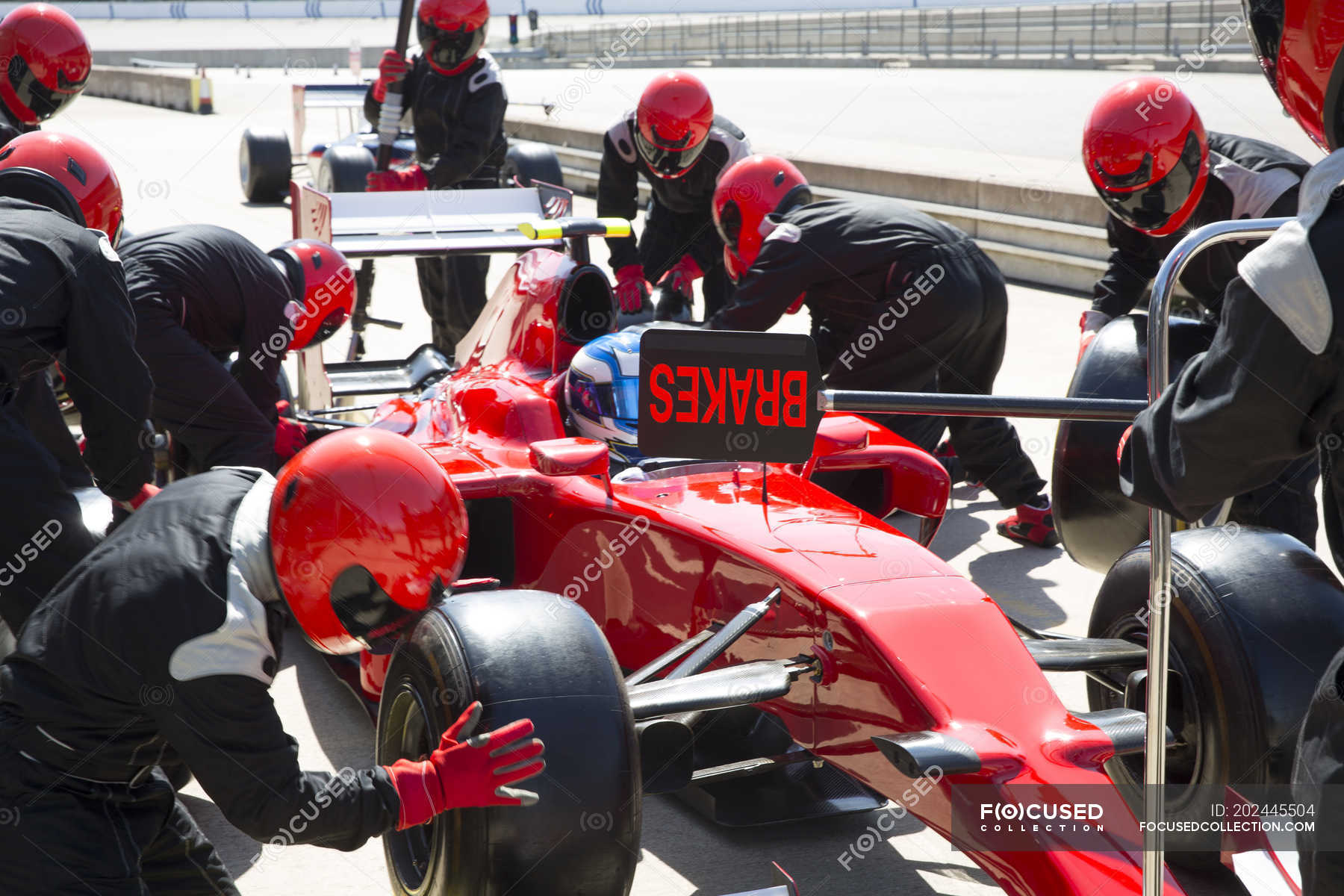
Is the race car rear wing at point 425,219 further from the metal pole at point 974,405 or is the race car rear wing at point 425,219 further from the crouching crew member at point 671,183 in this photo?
the metal pole at point 974,405

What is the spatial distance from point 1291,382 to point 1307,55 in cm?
51

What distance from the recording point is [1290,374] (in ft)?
6.12

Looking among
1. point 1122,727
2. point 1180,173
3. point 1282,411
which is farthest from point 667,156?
point 1282,411

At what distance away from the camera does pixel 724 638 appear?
3.31 meters

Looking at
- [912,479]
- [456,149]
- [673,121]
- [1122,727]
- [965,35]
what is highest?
[965,35]

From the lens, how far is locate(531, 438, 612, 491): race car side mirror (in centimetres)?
397

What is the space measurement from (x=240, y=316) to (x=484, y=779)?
3.09 metres

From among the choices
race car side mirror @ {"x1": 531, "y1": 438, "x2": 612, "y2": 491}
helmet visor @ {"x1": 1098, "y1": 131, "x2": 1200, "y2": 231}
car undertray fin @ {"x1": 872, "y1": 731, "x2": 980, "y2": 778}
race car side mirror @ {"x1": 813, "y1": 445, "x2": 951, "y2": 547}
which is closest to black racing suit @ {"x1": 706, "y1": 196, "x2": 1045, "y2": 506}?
helmet visor @ {"x1": 1098, "y1": 131, "x2": 1200, "y2": 231}

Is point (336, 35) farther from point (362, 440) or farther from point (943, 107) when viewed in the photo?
point (362, 440)

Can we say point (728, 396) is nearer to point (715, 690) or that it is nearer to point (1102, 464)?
point (715, 690)

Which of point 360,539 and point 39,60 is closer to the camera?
point 360,539

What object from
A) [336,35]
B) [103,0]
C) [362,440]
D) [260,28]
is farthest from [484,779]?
[103,0]

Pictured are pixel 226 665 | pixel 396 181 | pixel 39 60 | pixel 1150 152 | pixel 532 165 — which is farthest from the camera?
pixel 532 165

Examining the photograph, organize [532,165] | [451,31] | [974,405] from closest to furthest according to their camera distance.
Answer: [974,405], [451,31], [532,165]
